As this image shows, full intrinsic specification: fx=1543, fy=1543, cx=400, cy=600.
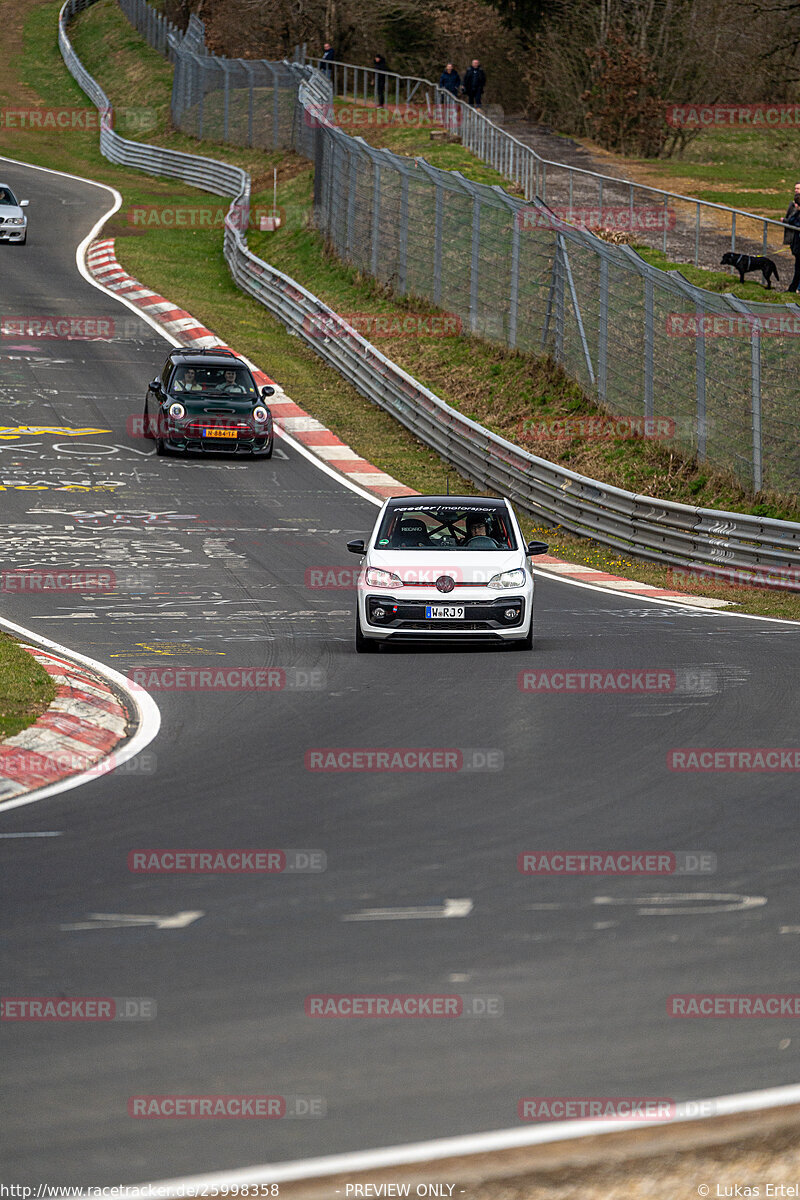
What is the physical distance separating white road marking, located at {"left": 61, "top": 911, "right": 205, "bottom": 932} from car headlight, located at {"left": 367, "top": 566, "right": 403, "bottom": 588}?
7669 millimetres

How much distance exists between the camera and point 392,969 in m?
6.24

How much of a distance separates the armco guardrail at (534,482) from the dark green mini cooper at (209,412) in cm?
345

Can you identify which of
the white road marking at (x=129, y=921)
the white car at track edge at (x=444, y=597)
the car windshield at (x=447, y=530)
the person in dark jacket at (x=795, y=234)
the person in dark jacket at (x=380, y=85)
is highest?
the person in dark jacket at (x=380, y=85)

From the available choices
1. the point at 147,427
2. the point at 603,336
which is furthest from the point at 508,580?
the point at 147,427

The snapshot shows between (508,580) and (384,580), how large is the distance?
3.83 feet

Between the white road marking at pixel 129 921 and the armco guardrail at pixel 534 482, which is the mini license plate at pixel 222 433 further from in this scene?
the white road marking at pixel 129 921

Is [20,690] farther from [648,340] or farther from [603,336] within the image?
[603,336]

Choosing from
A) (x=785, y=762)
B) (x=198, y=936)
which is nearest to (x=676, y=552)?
(x=785, y=762)

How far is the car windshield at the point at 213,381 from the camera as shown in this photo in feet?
89.8

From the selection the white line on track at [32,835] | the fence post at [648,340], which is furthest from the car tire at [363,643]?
the fence post at [648,340]

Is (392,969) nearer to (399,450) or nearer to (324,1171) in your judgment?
(324,1171)

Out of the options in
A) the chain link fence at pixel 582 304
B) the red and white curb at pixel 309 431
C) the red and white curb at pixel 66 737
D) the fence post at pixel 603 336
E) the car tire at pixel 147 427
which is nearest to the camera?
the red and white curb at pixel 66 737

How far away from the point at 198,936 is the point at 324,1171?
2.17 meters

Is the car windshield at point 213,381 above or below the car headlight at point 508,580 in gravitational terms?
below
